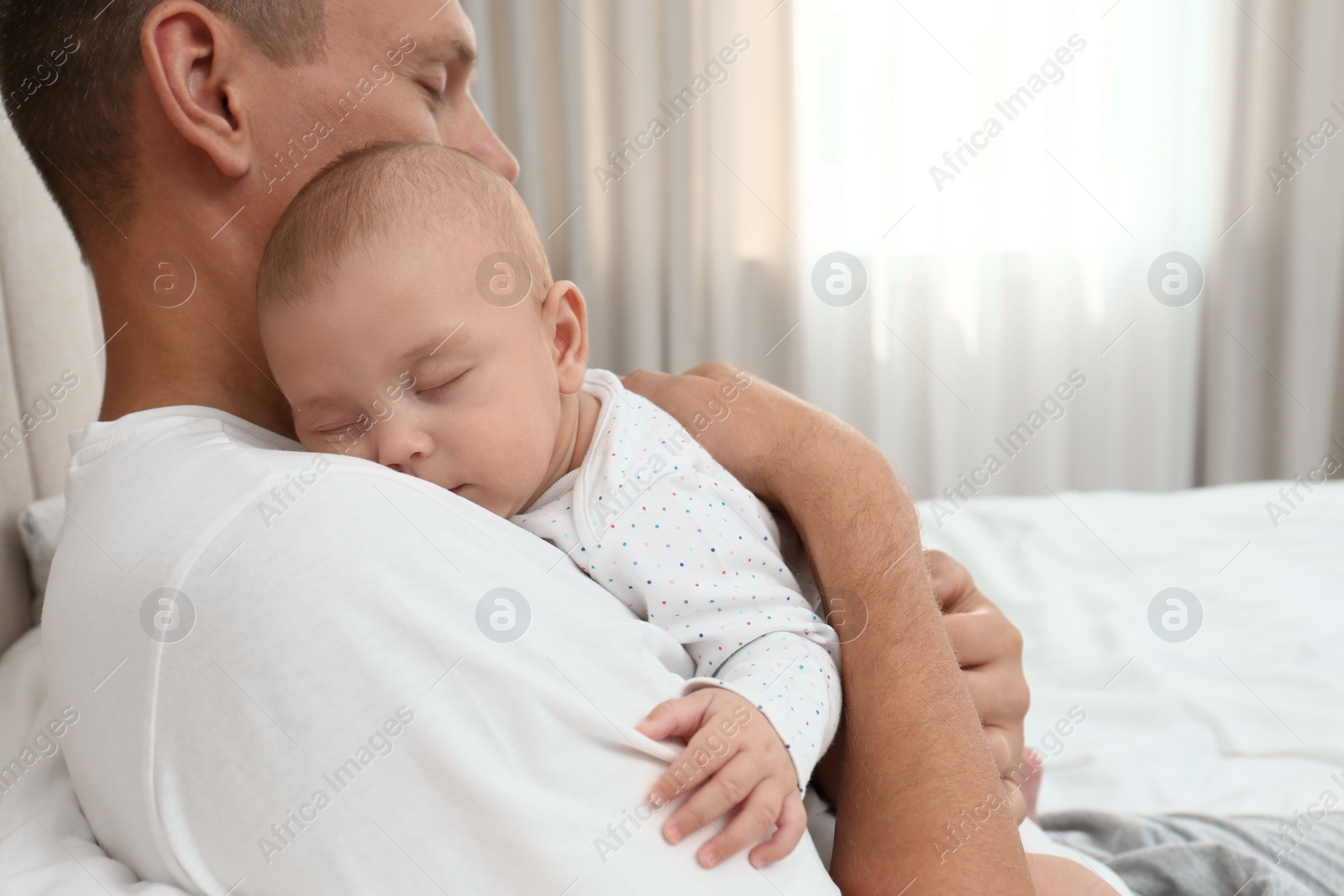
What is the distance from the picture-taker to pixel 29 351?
1.41m

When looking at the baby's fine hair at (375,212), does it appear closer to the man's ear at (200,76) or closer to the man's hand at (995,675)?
the man's ear at (200,76)

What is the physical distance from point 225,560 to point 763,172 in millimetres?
3030

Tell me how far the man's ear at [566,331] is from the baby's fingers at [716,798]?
405 millimetres

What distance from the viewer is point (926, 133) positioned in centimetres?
333

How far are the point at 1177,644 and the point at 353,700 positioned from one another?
4.54 ft

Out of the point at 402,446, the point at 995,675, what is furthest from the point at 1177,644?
the point at 402,446

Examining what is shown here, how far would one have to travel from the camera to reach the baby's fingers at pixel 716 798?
65cm

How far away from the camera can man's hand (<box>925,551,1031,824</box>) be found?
1.04 m

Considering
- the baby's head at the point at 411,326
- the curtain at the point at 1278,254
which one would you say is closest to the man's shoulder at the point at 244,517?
the baby's head at the point at 411,326

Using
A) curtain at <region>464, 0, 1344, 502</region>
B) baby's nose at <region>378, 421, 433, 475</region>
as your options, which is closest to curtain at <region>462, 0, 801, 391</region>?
curtain at <region>464, 0, 1344, 502</region>

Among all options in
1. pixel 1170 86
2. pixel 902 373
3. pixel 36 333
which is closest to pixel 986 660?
pixel 36 333

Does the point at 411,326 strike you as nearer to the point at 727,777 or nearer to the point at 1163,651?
the point at 727,777

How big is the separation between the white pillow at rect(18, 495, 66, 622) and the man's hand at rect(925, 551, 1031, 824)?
1.04 metres

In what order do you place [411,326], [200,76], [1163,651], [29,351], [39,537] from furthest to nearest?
[1163,651] < [29,351] < [39,537] < [200,76] < [411,326]
